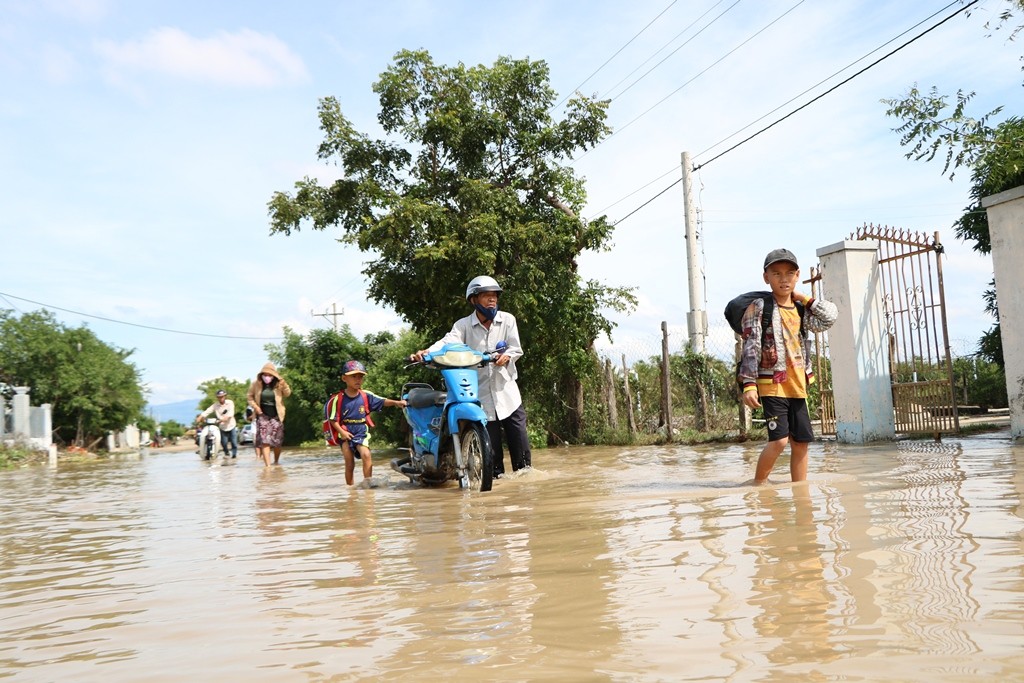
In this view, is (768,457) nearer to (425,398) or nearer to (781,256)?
(781,256)

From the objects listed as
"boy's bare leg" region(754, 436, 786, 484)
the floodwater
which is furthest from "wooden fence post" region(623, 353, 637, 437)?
the floodwater

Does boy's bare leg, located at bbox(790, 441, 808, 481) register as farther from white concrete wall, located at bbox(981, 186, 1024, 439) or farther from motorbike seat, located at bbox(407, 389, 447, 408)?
white concrete wall, located at bbox(981, 186, 1024, 439)

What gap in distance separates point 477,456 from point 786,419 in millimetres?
2347

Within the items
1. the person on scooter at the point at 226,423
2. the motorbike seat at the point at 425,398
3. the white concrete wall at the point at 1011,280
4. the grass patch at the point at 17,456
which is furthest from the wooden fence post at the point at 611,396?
the grass patch at the point at 17,456

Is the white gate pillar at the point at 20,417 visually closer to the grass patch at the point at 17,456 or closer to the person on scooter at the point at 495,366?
the grass patch at the point at 17,456

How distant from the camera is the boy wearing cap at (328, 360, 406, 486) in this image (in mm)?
8398

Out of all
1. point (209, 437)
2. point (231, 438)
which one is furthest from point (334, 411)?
point (209, 437)

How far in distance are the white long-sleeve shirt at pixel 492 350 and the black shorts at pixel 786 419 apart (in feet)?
7.11

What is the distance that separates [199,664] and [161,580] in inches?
58.4

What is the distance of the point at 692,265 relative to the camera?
23.4 m

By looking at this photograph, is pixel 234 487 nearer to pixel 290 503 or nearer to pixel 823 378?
pixel 290 503

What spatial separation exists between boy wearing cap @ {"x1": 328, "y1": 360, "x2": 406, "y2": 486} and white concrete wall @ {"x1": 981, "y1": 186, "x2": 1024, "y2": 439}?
6562 mm

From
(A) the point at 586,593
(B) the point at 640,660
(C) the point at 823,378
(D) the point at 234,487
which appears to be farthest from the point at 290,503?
(C) the point at 823,378

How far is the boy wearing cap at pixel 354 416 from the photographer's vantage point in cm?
840
